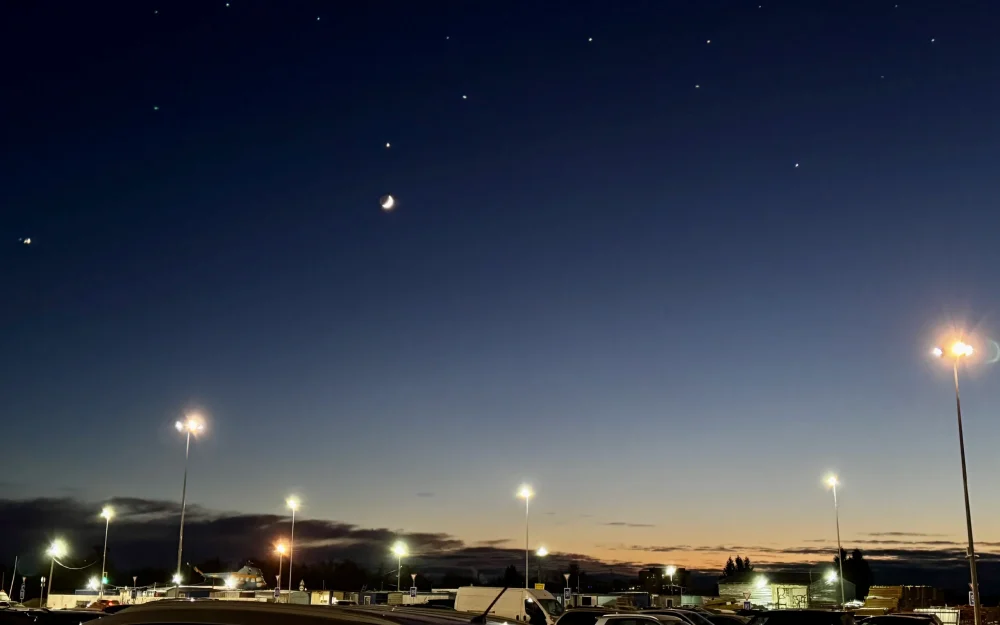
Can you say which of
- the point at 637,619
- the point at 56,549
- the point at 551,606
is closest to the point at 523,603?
the point at 551,606

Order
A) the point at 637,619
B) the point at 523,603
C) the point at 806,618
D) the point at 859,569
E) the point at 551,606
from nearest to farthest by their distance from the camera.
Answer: the point at 806,618 < the point at 637,619 < the point at 523,603 < the point at 551,606 < the point at 859,569

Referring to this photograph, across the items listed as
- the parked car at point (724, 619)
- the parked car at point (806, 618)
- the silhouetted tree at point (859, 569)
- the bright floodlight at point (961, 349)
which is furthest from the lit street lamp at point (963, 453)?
the silhouetted tree at point (859, 569)

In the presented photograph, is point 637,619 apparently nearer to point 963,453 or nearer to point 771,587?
point 963,453

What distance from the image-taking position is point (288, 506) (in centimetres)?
6556

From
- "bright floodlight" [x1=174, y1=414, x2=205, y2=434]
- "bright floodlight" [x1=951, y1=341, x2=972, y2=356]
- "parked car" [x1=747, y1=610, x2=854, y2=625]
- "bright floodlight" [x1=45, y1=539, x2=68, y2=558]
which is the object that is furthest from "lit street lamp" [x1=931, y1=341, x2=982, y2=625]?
"bright floodlight" [x1=45, y1=539, x2=68, y2=558]

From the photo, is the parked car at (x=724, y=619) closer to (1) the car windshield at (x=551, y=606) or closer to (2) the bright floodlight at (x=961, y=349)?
(1) the car windshield at (x=551, y=606)

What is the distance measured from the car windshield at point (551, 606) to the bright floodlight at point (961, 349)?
52.6 feet

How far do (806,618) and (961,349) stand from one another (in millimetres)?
18932

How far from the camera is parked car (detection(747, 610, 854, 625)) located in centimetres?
1680

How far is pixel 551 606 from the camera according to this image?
109ft

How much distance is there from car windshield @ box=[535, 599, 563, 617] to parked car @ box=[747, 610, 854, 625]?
1506cm

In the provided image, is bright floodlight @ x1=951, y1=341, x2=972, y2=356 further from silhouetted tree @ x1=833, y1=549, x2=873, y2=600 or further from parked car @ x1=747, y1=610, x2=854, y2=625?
silhouetted tree @ x1=833, y1=549, x2=873, y2=600

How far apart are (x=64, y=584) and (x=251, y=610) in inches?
6937

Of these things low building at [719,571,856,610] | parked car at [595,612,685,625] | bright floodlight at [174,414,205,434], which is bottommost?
low building at [719,571,856,610]
